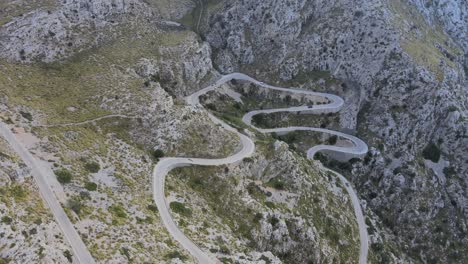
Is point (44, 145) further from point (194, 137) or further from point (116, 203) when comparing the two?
point (194, 137)

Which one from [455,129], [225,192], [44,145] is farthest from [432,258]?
[44,145]

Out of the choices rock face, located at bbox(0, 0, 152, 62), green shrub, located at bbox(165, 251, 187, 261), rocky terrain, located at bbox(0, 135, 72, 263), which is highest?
rock face, located at bbox(0, 0, 152, 62)

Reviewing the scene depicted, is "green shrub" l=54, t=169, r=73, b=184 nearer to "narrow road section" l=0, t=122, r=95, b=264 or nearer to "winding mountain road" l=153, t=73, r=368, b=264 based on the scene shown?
"narrow road section" l=0, t=122, r=95, b=264

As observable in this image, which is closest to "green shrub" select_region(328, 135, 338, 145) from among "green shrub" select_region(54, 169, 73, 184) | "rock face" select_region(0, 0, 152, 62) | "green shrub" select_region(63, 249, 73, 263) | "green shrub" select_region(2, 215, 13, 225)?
"rock face" select_region(0, 0, 152, 62)

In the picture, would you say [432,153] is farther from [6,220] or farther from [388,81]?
[6,220]

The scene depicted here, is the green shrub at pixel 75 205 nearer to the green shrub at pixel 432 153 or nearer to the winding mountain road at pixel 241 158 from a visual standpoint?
the winding mountain road at pixel 241 158
